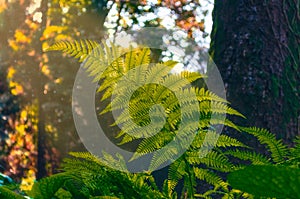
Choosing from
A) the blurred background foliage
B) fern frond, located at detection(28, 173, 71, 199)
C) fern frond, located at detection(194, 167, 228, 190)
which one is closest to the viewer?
fern frond, located at detection(28, 173, 71, 199)

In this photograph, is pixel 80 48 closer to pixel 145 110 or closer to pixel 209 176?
pixel 145 110

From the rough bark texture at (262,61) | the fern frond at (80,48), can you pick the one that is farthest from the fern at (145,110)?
the rough bark texture at (262,61)

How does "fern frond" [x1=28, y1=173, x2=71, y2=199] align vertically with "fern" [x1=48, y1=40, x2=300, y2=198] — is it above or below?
below

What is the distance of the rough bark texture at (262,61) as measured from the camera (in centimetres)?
267

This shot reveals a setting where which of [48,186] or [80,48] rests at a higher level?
[80,48]

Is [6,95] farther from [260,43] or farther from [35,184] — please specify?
[35,184]

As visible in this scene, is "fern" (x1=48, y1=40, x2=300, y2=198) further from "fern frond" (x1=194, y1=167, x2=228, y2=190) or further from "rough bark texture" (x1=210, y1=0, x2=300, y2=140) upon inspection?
"rough bark texture" (x1=210, y1=0, x2=300, y2=140)

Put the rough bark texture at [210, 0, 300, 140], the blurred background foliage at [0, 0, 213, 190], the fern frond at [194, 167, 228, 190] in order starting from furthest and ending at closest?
the blurred background foliage at [0, 0, 213, 190] → the rough bark texture at [210, 0, 300, 140] → the fern frond at [194, 167, 228, 190]

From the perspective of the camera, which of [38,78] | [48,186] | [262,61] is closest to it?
[48,186]

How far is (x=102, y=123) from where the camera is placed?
29.8 ft

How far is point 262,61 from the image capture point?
272 cm

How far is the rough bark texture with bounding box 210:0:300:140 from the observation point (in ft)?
8.77

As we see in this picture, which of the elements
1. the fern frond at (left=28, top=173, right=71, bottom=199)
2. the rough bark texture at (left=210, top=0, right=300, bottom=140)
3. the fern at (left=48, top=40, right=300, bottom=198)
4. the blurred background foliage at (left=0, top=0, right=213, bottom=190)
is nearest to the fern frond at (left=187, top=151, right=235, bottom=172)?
the fern at (left=48, top=40, right=300, bottom=198)

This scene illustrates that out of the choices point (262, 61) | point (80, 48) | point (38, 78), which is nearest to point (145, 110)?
point (80, 48)
